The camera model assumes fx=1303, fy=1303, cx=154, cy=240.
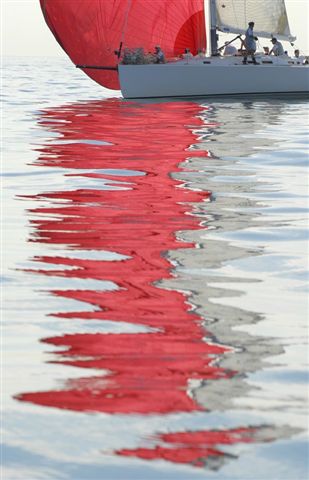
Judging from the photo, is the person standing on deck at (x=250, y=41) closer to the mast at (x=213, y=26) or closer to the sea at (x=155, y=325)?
the mast at (x=213, y=26)

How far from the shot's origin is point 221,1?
122ft

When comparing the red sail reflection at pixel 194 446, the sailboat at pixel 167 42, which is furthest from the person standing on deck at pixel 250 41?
the red sail reflection at pixel 194 446

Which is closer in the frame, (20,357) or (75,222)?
(20,357)

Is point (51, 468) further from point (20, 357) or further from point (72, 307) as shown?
point (72, 307)

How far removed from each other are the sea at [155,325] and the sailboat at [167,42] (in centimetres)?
2167

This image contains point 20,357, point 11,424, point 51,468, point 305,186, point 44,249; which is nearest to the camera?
point 51,468

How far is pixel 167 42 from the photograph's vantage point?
37031mm

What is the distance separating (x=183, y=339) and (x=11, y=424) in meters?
1.53

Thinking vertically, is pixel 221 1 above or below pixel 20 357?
above

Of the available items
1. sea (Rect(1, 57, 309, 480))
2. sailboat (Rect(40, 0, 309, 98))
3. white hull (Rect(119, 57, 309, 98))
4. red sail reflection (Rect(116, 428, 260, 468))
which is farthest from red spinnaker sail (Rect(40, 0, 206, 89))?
red sail reflection (Rect(116, 428, 260, 468))

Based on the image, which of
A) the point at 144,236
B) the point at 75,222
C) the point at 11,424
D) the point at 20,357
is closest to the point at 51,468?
the point at 11,424

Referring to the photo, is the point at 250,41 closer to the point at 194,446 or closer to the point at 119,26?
the point at 119,26

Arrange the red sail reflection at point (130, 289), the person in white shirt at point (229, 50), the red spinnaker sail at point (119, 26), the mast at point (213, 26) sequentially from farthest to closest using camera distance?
the person in white shirt at point (229, 50), the mast at point (213, 26), the red spinnaker sail at point (119, 26), the red sail reflection at point (130, 289)

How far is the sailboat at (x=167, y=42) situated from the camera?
3625 cm
